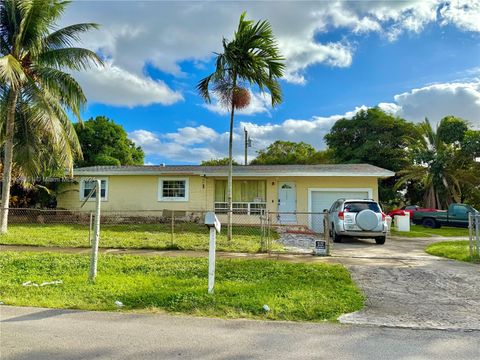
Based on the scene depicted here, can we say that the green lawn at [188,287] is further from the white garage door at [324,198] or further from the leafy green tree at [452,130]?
the leafy green tree at [452,130]

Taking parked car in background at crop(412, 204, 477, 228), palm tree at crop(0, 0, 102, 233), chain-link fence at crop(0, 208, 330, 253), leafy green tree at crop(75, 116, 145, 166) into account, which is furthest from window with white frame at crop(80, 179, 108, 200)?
parked car in background at crop(412, 204, 477, 228)

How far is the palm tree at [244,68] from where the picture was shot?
11188 millimetres

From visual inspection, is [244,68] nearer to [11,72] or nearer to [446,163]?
[11,72]

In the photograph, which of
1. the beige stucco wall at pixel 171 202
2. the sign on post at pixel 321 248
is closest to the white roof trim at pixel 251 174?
the beige stucco wall at pixel 171 202

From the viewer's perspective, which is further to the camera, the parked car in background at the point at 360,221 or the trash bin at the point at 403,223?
the trash bin at the point at 403,223

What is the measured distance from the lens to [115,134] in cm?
3238

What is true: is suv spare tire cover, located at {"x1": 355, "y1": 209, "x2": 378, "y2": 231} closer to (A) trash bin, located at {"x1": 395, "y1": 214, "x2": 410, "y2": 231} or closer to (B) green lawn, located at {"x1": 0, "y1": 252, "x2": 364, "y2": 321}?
(B) green lawn, located at {"x1": 0, "y1": 252, "x2": 364, "y2": 321}

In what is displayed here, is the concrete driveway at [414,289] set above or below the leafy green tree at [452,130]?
below

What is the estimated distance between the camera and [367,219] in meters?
11.9

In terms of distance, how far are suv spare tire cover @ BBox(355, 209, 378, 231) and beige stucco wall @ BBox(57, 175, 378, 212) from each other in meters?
5.77

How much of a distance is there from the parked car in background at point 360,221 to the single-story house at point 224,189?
452 centimetres

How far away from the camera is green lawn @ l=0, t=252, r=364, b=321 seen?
5.23 meters

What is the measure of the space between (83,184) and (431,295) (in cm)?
1748

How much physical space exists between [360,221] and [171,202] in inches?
387
